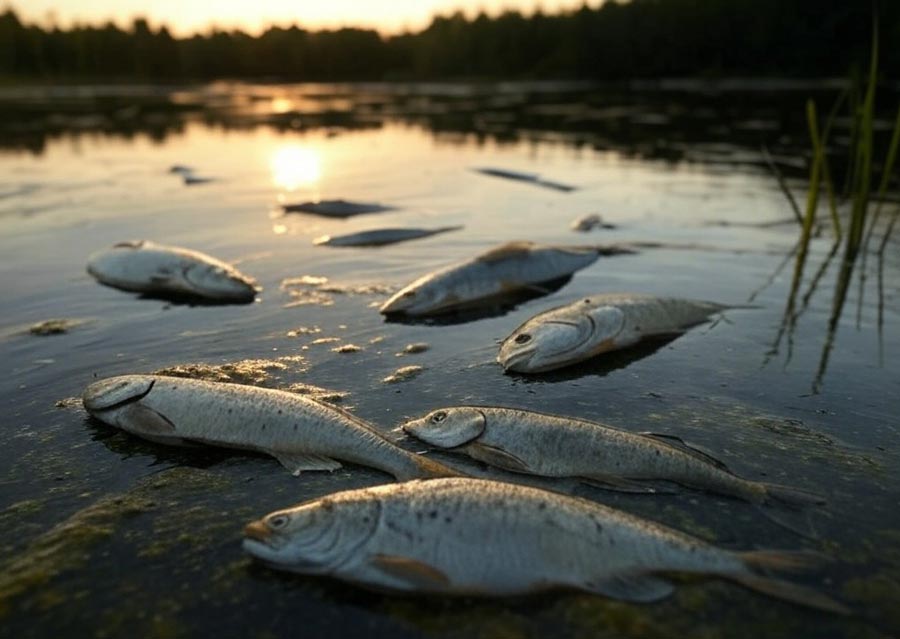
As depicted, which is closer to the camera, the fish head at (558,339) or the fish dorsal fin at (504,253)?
the fish head at (558,339)

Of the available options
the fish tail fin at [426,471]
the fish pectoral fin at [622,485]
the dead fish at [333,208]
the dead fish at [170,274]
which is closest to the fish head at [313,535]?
the fish tail fin at [426,471]

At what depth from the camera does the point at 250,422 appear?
458 cm

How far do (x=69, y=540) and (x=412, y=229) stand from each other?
7979 mm

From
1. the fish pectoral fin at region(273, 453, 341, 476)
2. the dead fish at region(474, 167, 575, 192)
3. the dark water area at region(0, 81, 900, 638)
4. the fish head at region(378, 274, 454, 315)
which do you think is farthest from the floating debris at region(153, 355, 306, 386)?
the dead fish at region(474, 167, 575, 192)

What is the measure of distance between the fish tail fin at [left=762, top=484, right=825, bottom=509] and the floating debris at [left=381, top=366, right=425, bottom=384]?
2727mm

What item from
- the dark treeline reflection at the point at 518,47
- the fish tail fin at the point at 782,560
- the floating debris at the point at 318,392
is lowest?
the floating debris at the point at 318,392

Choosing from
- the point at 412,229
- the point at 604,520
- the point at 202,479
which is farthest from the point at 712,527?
the point at 412,229

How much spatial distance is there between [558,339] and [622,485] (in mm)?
2033

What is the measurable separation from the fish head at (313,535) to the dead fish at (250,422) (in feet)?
2.40

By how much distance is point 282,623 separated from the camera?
3135mm

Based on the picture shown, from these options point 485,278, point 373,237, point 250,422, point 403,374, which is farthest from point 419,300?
point 373,237

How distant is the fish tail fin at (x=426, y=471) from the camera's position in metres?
4.06

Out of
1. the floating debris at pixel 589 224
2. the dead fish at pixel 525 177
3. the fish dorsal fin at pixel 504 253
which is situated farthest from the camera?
the dead fish at pixel 525 177

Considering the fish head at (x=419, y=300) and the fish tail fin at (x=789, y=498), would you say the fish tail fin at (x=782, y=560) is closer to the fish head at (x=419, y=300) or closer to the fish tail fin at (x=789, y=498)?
the fish tail fin at (x=789, y=498)
